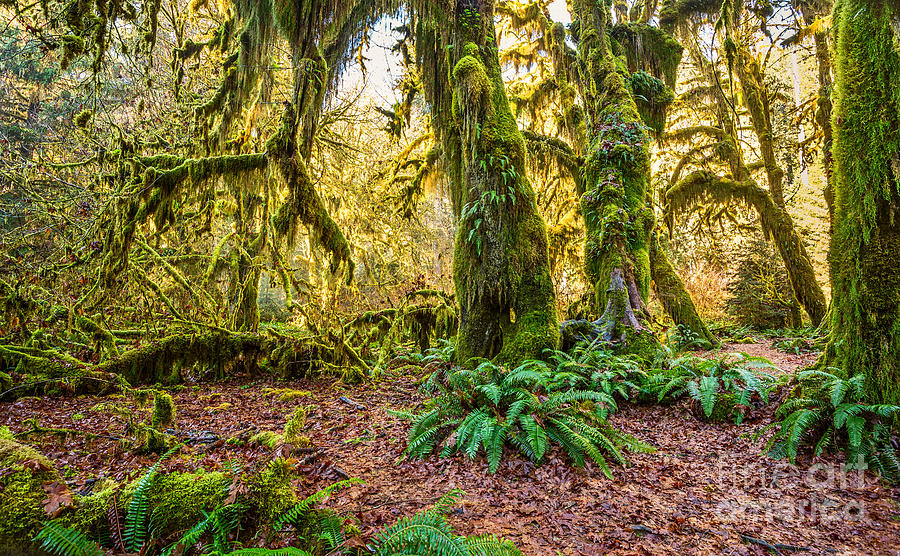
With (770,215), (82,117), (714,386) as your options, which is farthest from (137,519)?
(770,215)

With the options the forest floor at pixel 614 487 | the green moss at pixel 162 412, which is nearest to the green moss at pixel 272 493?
the forest floor at pixel 614 487

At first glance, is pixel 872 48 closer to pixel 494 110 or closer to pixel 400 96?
pixel 494 110

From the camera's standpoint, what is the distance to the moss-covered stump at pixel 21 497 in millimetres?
1954

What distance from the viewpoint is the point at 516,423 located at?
3965 millimetres

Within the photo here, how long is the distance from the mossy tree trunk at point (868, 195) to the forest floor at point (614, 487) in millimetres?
1029

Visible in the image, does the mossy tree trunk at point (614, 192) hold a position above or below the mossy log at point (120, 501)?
above

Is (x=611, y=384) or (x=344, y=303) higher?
(x=344, y=303)

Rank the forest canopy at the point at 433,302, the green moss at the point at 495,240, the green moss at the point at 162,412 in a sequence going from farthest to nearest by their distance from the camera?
the green moss at the point at 495,240
the green moss at the point at 162,412
the forest canopy at the point at 433,302

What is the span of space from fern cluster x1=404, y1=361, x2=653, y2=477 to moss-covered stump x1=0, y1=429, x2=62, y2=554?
2.43 metres

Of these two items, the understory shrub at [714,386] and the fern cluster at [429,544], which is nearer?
the fern cluster at [429,544]

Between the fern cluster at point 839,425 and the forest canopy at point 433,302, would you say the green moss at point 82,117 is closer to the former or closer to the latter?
the forest canopy at point 433,302

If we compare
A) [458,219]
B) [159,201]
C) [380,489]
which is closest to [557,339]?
[458,219]

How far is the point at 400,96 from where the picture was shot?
375 inches

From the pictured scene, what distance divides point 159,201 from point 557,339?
6007 millimetres
